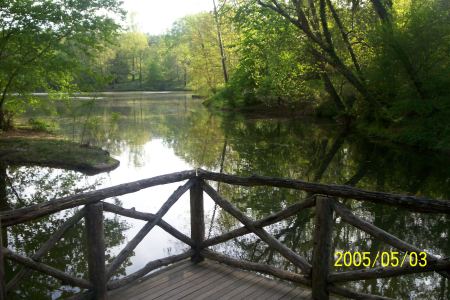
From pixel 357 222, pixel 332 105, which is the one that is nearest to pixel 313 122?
pixel 332 105

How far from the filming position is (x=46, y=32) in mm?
17156

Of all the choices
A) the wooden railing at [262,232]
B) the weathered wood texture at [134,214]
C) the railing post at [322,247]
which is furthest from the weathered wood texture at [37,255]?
the railing post at [322,247]

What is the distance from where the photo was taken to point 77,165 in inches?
632

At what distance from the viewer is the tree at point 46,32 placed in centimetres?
1666

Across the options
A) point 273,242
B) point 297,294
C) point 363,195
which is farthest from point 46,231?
point 363,195

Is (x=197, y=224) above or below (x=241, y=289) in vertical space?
above

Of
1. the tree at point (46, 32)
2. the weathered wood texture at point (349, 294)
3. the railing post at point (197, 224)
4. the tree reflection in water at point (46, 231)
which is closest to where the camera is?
the weathered wood texture at point (349, 294)

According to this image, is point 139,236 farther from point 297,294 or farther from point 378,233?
point 378,233

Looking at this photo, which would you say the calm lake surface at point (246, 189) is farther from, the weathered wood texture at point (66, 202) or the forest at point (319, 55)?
the weathered wood texture at point (66, 202)

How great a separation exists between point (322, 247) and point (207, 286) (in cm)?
157

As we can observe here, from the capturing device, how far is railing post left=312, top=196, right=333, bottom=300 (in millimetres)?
4348

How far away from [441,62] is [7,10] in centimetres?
2033

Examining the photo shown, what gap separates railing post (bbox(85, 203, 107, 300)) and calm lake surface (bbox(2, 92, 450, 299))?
2122 mm

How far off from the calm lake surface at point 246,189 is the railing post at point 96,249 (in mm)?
2122
